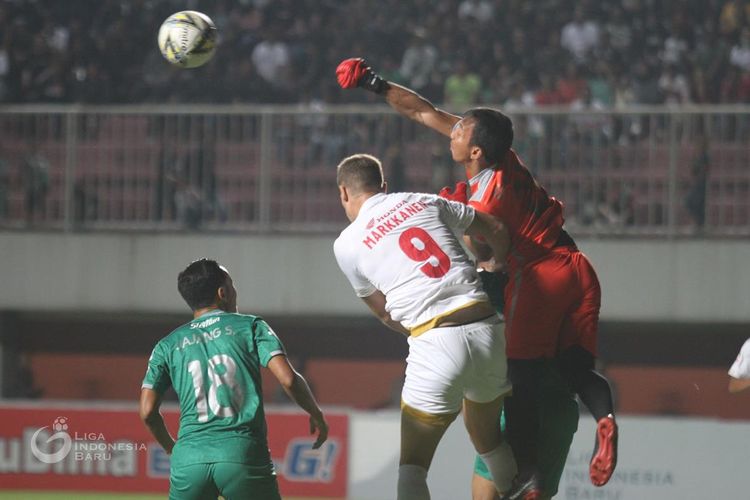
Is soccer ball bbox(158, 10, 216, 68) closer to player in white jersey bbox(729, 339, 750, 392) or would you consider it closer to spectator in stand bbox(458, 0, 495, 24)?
player in white jersey bbox(729, 339, 750, 392)

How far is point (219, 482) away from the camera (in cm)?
572

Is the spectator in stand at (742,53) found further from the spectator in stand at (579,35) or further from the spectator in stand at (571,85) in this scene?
the spectator in stand at (571,85)

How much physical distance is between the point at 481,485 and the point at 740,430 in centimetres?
611

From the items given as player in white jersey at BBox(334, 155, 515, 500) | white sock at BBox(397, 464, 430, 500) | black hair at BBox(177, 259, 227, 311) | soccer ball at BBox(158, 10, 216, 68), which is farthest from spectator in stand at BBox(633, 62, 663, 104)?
black hair at BBox(177, 259, 227, 311)

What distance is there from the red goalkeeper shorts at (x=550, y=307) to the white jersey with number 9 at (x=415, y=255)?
38cm

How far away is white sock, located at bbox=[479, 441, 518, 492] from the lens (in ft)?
20.0

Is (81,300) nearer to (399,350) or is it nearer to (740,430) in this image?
(399,350)

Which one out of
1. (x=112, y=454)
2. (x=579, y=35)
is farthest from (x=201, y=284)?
(x=579, y=35)

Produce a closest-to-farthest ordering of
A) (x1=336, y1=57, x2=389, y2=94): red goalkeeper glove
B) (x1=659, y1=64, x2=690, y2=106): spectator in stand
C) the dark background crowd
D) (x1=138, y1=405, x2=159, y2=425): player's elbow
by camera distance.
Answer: (x1=138, y1=405, x2=159, y2=425): player's elbow → (x1=336, y1=57, x2=389, y2=94): red goalkeeper glove → (x1=659, y1=64, x2=690, y2=106): spectator in stand → the dark background crowd

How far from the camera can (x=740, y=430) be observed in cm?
1175

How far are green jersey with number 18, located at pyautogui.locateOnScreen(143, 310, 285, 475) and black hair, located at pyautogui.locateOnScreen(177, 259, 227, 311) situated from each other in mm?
93

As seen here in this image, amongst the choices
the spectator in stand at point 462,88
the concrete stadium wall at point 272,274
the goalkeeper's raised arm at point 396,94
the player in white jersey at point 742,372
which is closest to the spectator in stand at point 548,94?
the spectator in stand at point 462,88

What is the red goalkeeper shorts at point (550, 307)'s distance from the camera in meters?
6.19

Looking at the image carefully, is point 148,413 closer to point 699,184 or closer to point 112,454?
point 112,454
